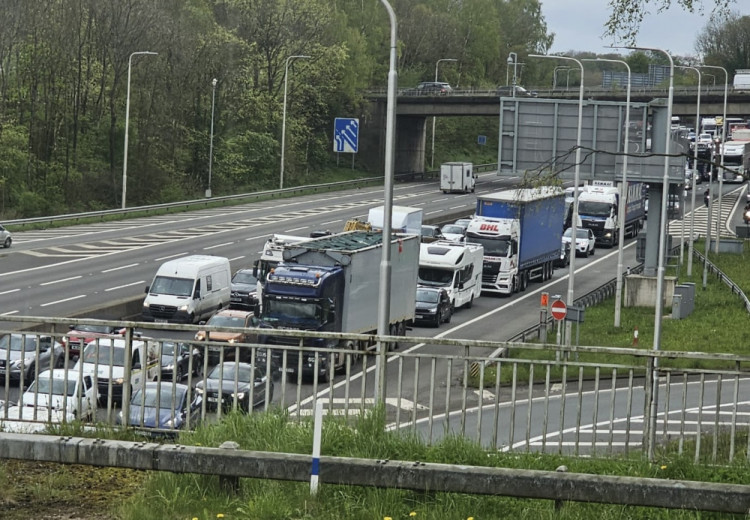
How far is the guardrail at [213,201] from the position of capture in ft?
200

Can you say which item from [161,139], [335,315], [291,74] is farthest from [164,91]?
[335,315]

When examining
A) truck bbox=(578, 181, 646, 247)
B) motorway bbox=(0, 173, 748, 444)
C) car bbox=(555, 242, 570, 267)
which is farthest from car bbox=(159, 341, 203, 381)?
truck bbox=(578, 181, 646, 247)

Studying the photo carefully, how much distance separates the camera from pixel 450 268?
1745 inches

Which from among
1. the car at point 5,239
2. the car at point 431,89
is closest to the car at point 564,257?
the car at point 5,239

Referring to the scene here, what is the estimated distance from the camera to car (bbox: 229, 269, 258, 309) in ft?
139

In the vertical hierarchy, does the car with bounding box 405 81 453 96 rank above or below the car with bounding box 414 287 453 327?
above

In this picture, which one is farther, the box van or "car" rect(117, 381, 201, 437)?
the box van

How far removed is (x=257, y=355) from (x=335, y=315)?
23.5 m

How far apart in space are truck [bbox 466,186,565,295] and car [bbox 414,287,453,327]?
20.7 feet

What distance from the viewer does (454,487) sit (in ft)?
24.9

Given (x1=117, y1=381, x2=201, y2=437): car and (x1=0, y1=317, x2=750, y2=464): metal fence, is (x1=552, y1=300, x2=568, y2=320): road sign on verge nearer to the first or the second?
(x1=0, y1=317, x2=750, y2=464): metal fence

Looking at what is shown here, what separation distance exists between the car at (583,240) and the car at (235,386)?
52727 mm

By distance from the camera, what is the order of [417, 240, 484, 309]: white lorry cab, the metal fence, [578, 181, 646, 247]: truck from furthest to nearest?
1. [578, 181, 646, 247]: truck
2. [417, 240, 484, 309]: white lorry cab
3. the metal fence

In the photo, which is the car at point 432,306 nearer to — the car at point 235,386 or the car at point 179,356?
the car at point 179,356
